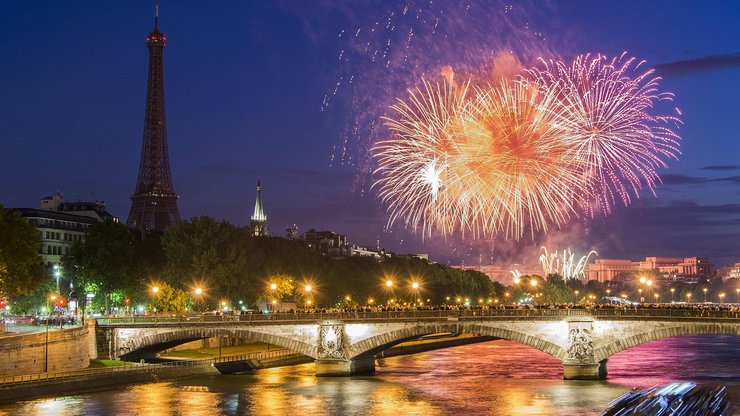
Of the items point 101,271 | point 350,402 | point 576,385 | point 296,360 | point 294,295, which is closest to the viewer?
point 350,402

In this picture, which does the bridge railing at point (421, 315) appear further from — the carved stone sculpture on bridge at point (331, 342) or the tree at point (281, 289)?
the tree at point (281, 289)

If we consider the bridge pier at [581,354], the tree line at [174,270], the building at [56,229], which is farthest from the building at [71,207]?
the bridge pier at [581,354]

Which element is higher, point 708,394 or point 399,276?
point 399,276

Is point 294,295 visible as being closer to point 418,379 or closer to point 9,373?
point 418,379

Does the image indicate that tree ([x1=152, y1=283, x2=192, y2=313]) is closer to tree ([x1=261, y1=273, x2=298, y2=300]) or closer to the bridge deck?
tree ([x1=261, y1=273, x2=298, y2=300])

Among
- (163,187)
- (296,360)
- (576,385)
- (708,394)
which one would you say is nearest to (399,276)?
(163,187)

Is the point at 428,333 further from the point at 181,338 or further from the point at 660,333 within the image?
the point at 181,338

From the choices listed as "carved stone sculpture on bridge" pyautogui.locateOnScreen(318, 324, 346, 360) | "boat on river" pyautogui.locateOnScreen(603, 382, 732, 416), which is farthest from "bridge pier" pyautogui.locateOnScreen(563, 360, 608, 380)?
"boat on river" pyautogui.locateOnScreen(603, 382, 732, 416)
